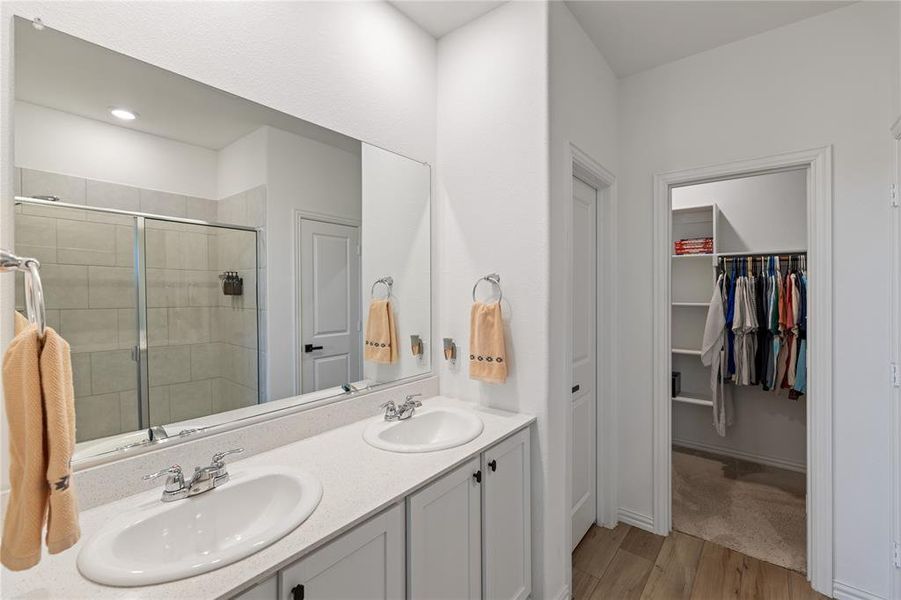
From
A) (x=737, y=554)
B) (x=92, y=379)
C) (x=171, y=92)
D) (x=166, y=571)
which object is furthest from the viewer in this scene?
(x=737, y=554)

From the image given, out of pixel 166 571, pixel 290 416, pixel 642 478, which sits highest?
pixel 290 416

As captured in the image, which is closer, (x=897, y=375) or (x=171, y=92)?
(x=171, y=92)

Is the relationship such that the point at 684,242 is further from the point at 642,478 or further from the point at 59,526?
the point at 59,526

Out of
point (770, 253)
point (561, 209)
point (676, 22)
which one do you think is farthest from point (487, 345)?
point (770, 253)

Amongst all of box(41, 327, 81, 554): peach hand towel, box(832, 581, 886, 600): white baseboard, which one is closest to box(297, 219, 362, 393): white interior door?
box(41, 327, 81, 554): peach hand towel

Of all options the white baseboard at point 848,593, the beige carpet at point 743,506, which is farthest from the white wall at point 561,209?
the white baseboard at point 848,593

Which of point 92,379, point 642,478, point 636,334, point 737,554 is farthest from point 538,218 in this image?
point 737,554

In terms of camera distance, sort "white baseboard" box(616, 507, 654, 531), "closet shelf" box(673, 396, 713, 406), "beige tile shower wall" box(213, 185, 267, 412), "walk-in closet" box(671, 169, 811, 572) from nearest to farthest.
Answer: "beige tile shower wall" box(213, 185, 267, 412) → "white baseboard" box(616, 507, 654, 531) → "walk-in closet" box(671, 169, 811, 572) → "closet shelf" box(673, 396, 713, 406)

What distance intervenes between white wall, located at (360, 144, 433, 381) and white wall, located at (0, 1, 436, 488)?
0.38ft

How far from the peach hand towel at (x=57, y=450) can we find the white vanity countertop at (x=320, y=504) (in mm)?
174

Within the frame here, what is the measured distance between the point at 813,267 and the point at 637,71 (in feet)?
4.84

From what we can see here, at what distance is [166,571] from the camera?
0.81 metres

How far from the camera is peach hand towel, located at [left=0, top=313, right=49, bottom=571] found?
0.68 m

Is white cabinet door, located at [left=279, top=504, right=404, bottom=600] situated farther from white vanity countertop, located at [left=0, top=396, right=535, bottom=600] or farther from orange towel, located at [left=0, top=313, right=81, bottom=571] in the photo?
orange towel, located at [left=0, top=313, right=81, bottom=571]
